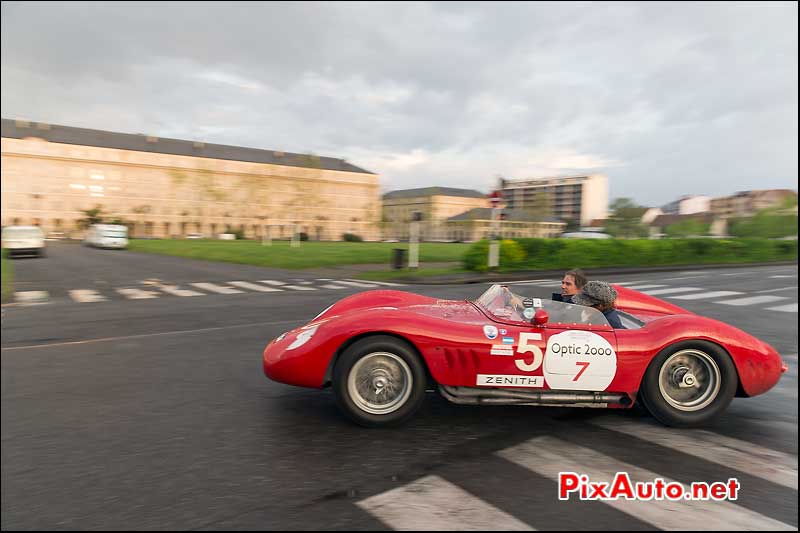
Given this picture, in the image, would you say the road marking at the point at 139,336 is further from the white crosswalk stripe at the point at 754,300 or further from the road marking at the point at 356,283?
the white crosswalk stripe at the point at 754,300

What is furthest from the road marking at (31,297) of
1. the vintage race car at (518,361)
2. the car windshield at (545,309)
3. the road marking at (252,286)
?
the car windshield at (545,309)

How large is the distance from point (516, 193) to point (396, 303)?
544ft

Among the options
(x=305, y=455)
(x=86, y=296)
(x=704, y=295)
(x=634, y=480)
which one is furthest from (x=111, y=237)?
(x=634, y=480)

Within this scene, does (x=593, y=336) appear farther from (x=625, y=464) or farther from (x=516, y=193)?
(x=516, y=193)

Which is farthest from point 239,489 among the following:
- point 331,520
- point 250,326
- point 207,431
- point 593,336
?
point 250,326

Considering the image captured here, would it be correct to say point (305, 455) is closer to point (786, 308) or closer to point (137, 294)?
point (137, 294)

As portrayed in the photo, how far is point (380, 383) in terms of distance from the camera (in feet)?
13.1

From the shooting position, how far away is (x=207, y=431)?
3.89m

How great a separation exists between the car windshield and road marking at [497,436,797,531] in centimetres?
90

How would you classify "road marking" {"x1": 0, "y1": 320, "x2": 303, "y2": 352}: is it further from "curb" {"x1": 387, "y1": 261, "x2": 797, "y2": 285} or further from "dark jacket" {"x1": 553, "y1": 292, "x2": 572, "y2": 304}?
"curb" {"x1": 387, "y1": 261, "x2": 797, "y2": 285}

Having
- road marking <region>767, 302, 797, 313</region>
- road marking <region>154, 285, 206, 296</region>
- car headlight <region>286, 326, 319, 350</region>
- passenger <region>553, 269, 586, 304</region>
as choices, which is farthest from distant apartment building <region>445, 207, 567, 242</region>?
car headlight <region>286, 326, 319, 350</region>

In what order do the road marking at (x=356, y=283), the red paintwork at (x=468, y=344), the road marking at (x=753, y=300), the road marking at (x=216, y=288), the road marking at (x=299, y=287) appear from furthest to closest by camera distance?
the road marking at (x=356, y=283), the road marking at (x=299, y=287), the road marking at (x=216, y=288), the road marking at (x=753, y=300), the red paintwork at (x=468, y=344)

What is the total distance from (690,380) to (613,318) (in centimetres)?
79

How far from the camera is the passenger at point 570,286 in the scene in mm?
4355
